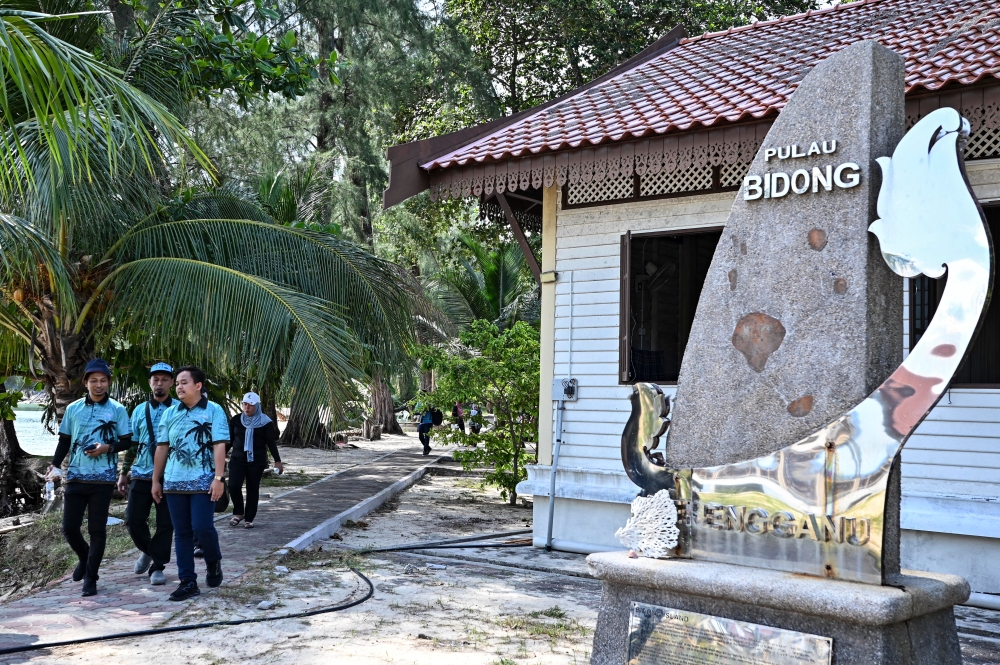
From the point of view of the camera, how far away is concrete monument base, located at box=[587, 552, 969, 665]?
3.75 m

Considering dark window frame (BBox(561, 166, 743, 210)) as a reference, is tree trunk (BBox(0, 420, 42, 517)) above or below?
below

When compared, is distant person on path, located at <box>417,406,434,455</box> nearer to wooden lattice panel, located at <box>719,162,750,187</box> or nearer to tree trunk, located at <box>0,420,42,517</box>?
tree trunk, located at <box>0,420,42,517</box>

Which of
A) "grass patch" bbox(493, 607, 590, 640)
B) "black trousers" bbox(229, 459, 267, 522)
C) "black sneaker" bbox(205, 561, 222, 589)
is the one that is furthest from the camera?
"black trousers" bbox(229, 459, 267, 522)

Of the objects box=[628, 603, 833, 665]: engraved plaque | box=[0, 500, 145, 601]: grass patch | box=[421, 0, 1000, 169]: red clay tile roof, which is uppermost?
A: box=[421, 0, 1000, 169]: red clay tile roof

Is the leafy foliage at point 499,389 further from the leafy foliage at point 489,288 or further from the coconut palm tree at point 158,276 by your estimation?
the leafy foliage at point 489,288

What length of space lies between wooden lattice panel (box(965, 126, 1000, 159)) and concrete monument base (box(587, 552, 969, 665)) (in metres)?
4.94

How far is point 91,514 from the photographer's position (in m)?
7.38

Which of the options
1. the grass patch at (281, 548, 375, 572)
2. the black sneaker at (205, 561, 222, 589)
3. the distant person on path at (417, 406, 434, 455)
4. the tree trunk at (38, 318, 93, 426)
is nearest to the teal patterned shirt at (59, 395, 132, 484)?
the black sneaker at (205, 561, 222, 589)

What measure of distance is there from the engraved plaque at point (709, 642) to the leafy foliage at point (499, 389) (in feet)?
30.5

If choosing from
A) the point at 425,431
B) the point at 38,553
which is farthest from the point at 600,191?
the point at 425,431

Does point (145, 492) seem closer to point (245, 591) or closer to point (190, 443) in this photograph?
point (190, 443)

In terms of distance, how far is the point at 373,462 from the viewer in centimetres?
2280

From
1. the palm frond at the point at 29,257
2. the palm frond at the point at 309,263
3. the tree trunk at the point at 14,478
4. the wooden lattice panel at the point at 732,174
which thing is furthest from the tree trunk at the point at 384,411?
the wooden lattice panel at the point at 732,174

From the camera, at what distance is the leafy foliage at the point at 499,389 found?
1374 cm
